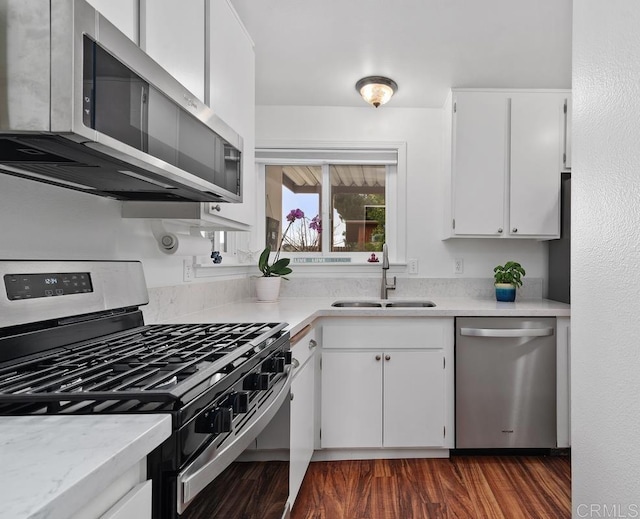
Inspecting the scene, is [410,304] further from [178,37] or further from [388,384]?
[178,37]

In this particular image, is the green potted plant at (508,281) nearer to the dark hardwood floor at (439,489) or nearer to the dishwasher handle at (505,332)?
the dishwasher handle at (505,332)

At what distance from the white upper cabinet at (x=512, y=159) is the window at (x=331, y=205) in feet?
1.99

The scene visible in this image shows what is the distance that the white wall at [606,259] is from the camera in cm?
99

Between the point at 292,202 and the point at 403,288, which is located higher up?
the point at 292,202

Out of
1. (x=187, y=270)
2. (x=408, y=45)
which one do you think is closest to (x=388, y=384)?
(x=187, y=270)

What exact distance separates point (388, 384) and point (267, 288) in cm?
95

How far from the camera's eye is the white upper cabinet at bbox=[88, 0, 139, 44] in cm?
92

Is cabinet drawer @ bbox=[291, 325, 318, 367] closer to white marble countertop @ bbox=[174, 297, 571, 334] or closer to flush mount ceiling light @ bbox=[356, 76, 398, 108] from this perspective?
white marble countertop @ bbox=[174, 297, 571, 334]

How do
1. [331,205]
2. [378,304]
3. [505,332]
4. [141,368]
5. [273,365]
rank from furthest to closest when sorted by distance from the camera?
[331,205]
[378,304]
[505,332]
[273,365]
[141,368]

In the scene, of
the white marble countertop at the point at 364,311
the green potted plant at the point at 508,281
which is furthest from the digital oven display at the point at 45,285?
the green potted plant at the point at 508,281

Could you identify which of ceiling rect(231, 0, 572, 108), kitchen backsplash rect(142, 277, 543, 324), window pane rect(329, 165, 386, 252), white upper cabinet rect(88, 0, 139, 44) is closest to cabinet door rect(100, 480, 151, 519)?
white upper cabinet rect(88, 0, 139, 44)

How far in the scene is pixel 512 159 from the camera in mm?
2648

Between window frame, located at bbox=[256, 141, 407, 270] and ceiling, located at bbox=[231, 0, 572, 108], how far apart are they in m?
0.33

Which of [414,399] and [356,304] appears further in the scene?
[356,304]
